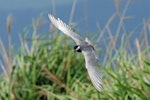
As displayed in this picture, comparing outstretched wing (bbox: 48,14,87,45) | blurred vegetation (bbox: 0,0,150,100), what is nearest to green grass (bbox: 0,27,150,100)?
blurred vegetation (bbox: 0,0,150,100)

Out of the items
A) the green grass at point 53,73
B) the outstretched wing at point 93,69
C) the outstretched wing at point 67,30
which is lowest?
the outstretched wing at point 93,69

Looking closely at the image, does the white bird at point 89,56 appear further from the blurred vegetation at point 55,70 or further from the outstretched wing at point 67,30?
the blurred vegetation at point 55,70

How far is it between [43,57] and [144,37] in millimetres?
1506

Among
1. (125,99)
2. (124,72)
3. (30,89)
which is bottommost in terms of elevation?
(125,99)

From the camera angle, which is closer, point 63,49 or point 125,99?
point 125,99

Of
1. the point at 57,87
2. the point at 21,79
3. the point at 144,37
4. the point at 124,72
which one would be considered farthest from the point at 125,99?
the point at 21,79

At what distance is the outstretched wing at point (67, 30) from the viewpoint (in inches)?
36.1

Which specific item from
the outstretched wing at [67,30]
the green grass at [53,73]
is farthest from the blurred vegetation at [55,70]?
the outstretched wing at [67,30]

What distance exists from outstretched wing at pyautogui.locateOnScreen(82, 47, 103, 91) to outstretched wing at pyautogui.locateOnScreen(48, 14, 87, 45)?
1.1 inches

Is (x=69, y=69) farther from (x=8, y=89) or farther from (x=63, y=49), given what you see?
(x=8, y=89)

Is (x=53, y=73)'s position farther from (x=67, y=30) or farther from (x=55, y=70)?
(x=67, y=30)

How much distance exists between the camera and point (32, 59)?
5.91 meters

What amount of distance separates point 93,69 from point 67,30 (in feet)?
0.48

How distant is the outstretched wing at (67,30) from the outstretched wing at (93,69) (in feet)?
0.09
